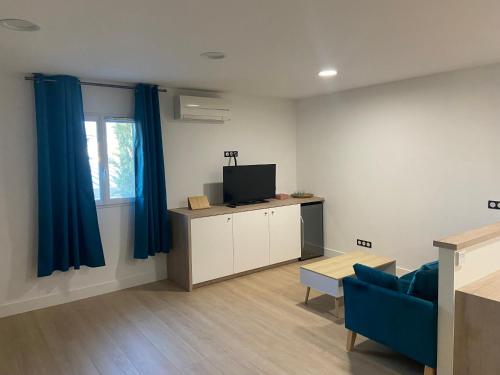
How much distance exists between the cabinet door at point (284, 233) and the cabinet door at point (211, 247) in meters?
0.67

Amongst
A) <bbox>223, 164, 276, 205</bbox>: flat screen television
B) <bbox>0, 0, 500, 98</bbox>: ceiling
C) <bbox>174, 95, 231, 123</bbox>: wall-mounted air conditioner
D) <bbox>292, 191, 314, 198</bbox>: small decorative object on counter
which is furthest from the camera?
<bbox>292, 191, 314, 198</bbox>: small decorative object on counter

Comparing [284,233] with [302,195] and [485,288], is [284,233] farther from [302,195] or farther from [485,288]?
[485,288]

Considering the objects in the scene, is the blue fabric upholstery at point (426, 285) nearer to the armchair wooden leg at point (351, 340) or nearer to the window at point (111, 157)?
the armchair wooden leg at point (351, 340)

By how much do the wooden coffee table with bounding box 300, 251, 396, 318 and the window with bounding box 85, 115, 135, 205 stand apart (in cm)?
222

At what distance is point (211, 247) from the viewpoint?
4.32m

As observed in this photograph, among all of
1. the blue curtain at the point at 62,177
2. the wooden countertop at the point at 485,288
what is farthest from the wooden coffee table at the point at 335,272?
the blue curtain at the point at 62,177

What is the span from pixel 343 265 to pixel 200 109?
2.49 metres

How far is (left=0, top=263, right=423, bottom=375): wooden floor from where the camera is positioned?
2.73 metres

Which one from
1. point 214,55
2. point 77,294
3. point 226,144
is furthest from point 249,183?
point 77,294

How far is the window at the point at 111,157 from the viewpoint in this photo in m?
4.03

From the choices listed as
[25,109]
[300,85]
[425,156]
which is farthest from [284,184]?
[25,109]

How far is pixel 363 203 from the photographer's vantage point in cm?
489

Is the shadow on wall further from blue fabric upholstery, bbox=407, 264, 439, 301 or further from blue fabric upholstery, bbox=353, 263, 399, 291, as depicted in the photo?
blue fabric upholstery, bbox=407, 264, 439, 301

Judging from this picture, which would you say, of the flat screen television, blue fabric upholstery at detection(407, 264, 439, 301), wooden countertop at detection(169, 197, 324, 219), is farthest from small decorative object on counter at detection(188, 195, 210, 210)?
blue fabric upholstery at detection(407, 264, 439, 301)
